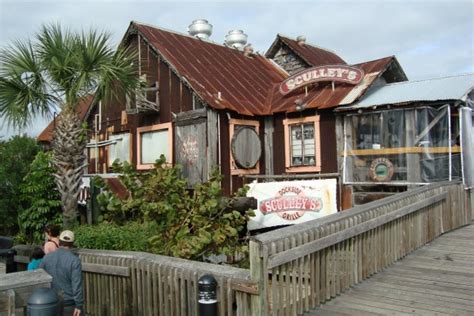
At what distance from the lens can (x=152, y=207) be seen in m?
8.66

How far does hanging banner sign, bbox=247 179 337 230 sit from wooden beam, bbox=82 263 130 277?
21.7 feet

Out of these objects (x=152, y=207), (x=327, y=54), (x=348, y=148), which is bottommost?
(x=152, y=207)

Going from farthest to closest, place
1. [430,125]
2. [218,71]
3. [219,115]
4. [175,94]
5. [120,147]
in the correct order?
[120,147] < [218,71] < [175,94] < [219,115] < [430,125]

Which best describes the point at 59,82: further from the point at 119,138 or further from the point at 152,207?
the point at 119,138

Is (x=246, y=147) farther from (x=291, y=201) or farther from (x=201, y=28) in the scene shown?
(x=201, y=28)

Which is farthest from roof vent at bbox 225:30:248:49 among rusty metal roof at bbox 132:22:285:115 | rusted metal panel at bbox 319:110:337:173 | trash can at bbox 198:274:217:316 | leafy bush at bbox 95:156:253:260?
trash can at bbox 198:274:217:316

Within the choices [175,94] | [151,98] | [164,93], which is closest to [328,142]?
[175,94]

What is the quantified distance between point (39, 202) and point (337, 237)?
8.72 meters

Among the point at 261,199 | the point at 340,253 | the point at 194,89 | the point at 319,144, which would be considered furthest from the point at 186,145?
the point at 340,253

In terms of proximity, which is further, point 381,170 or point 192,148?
point 192,148

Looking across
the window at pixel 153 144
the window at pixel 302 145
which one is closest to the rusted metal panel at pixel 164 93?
the window at pixel 153 144

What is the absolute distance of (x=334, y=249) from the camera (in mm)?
6547

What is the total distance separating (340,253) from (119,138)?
11.9m

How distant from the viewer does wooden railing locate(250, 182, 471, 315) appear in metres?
5.29
